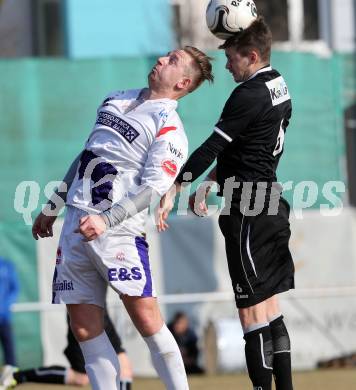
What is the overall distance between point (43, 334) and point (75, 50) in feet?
15.0

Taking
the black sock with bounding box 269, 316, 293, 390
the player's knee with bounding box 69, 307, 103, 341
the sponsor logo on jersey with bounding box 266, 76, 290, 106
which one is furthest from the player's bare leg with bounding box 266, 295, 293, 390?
the sponsor logo on jersey with bounding box 266, 76, 290, 106

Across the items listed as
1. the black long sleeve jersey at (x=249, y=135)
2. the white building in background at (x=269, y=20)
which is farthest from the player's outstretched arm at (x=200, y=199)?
the white building in background at (x=269, y=20)

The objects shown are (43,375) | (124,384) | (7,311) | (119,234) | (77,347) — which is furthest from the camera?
(7,311)

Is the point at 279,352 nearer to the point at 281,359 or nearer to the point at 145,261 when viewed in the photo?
the point at 281,359

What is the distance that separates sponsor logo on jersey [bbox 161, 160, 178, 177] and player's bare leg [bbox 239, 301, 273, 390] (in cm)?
88

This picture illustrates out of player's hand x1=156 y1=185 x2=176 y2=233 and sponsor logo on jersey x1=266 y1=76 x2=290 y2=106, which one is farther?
sponsor logo on jersey x1=266 y1=76 x2=290 y2=106

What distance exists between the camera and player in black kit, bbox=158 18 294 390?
5816mm

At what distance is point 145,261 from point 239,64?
3.80ft

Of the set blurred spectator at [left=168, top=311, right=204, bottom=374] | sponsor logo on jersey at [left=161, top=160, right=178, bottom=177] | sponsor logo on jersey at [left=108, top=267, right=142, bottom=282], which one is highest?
sponsor logo on jersey at [left=161, top=160, right=178, bottom=177]

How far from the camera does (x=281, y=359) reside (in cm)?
593

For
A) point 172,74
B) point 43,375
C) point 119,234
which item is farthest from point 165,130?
point 43,375

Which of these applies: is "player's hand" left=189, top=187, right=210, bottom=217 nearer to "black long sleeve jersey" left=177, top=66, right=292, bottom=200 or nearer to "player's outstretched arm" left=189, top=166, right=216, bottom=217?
"player's outstretched arm" left=189, top=166, right=216, bottom=217

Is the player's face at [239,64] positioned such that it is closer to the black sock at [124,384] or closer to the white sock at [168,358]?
the white sock at [168,358]

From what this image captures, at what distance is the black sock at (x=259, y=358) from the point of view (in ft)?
19.0
